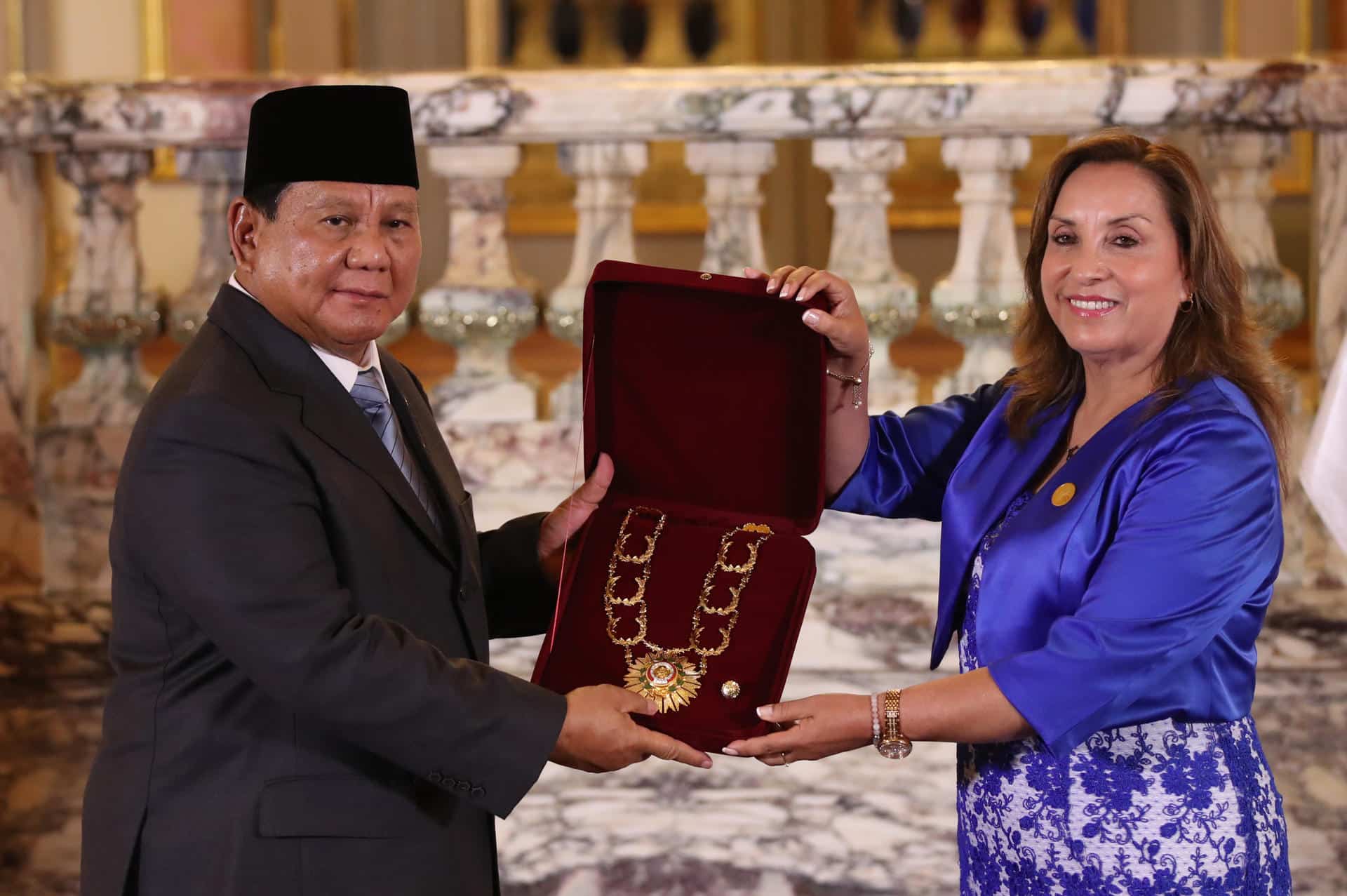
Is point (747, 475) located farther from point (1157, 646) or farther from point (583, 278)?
point (583, 278)

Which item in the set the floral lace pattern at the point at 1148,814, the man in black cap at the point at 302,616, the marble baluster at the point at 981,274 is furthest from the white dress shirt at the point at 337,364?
the marble baluster at the point at 981,274

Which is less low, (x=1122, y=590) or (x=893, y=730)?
(x=1122, y=590)

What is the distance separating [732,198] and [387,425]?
1482mm

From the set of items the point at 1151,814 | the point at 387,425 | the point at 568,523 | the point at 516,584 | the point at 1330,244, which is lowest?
the point at 1151,814

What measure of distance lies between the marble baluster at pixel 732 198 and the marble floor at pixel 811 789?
0.65 meters

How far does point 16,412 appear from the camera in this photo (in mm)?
3467

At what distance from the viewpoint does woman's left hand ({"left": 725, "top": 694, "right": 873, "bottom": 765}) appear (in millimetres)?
2148

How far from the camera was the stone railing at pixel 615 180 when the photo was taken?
3287mm

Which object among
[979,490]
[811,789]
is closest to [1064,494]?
[979,490]

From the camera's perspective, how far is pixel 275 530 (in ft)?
6.32

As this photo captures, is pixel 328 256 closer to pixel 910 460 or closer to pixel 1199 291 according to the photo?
pixel 910 460

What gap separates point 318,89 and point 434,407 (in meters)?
1.52

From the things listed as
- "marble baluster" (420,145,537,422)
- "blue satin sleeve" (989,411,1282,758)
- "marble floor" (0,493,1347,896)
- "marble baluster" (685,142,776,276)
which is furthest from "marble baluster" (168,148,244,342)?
"blue satin sleeve" (989,411,1282,758)

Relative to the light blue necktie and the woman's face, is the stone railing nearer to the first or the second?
the woman's face
